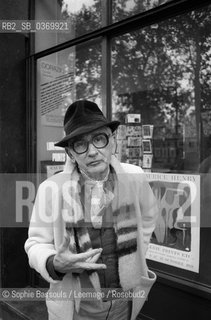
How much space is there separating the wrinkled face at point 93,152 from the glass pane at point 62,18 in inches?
89.2

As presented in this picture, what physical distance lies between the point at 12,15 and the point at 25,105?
1.02 m

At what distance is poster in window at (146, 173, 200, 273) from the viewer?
116 inches

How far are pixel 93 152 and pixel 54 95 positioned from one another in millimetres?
2616

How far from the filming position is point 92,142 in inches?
71.8

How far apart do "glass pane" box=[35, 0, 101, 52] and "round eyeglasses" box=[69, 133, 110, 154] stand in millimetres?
2257

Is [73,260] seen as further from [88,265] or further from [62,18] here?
[62,18]

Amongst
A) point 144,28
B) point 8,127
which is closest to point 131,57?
point 144,28

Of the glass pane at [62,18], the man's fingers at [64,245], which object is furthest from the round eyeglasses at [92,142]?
the glass pane at [62,18]

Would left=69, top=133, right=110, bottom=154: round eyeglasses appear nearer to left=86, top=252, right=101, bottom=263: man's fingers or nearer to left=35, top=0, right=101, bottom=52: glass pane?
left=86, top=252, right=101, bottom=263: man's fingers

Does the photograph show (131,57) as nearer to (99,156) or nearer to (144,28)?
(144,28)

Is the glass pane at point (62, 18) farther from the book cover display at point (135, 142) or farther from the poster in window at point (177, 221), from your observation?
the poster in window at point (177, 221)

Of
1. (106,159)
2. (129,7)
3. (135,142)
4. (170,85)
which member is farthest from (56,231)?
(129,7)

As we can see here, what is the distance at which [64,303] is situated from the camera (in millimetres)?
1890

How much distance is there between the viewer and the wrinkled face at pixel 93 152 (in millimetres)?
1806
